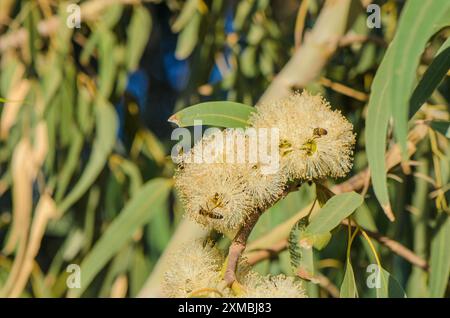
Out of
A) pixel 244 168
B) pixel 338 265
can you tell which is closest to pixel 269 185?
pixel 244 168

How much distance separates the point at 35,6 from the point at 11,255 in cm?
55

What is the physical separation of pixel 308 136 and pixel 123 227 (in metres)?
0.76

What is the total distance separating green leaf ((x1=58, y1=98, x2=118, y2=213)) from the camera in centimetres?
163

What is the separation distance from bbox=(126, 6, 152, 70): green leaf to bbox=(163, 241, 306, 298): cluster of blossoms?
109 centimetres

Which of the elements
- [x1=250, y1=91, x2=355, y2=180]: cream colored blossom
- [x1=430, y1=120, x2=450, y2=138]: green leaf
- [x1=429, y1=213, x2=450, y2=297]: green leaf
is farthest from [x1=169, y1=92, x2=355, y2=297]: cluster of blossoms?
[x1=429, y1=213, x2=450, y2=297]: green leaf

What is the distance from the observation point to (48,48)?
191cm

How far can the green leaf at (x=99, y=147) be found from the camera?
163 cm

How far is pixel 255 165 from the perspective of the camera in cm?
78

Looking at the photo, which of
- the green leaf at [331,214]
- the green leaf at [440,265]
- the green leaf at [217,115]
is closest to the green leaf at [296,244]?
the green leaf at [331,214]

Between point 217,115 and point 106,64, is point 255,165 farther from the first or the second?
point 106,64

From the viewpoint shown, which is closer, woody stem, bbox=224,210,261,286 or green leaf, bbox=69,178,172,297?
woody stem, bbox=224,210,261,286

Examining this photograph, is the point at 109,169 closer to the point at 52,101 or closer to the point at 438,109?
the point at 52,101

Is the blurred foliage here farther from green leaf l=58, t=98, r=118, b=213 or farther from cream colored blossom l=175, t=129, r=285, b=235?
cream colored blossom l=175, t=129, r=285, b=235

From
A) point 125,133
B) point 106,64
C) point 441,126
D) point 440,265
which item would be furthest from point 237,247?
point 125,133
